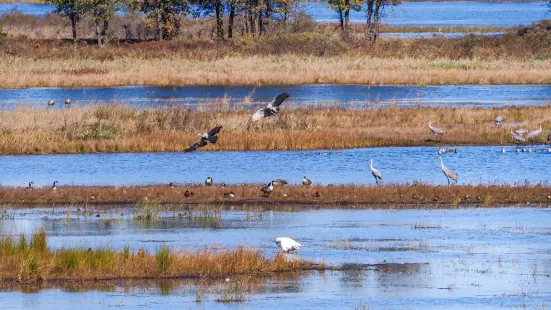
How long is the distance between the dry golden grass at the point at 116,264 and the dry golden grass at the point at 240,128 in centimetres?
1586

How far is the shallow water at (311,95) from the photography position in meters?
43.8

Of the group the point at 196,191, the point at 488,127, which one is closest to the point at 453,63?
the point at 488,127

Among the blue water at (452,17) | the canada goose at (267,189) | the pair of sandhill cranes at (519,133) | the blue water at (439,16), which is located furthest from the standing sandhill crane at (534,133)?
the blue water at (439,16)

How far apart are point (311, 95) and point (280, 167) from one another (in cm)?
2101

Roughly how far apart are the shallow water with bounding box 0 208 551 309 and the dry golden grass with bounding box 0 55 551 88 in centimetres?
3130

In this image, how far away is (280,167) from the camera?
92.5 feet

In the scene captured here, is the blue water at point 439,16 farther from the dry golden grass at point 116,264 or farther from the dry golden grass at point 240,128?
the dry golden grass at point 116,264

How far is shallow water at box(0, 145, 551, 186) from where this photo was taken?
26.1 metres

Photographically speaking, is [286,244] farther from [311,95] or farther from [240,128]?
[311,95]

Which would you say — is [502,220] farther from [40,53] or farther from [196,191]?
[40,53]

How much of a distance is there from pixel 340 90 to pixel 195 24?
3556 centimetres

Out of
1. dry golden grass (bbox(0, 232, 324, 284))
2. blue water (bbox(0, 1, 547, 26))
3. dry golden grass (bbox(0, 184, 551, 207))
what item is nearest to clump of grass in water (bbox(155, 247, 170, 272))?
dry golden grass (bbox(0, 232, 324, 284))

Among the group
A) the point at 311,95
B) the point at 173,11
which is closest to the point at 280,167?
the point at 311,95

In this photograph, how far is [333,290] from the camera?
1458 centimetres
